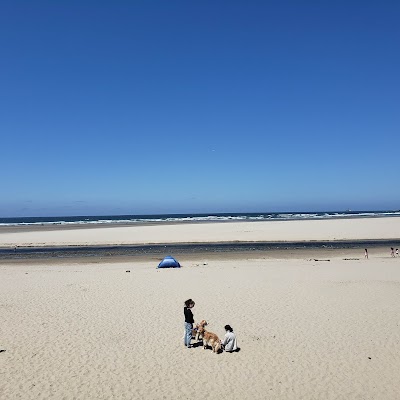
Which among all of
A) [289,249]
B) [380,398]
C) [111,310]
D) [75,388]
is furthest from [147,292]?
[289,249]

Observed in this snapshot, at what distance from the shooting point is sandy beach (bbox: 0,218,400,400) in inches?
387

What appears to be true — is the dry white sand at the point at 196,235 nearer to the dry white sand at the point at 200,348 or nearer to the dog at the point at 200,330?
the dry white sand at the point at 200,348

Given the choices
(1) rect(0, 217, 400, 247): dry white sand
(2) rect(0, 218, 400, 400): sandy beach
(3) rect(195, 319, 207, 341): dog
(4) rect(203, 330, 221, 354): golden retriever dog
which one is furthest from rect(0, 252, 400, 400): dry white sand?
(1) rect(0, 217, 400, 247): dry white sand

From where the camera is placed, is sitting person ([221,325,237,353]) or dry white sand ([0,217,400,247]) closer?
sitting person ([221,325,237,353])

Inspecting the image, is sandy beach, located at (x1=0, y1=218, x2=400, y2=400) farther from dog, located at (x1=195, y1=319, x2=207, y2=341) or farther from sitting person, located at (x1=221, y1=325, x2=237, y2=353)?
dog, located at (x1=195, y1=319, x2=207, y2=341)

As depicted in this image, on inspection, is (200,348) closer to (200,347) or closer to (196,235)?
(200,347)

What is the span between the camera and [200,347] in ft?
41.4

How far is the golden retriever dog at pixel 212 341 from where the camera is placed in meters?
12.0

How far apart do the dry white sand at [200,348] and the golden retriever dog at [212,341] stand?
24 cm

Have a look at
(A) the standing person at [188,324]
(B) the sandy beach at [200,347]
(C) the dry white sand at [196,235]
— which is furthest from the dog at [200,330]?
(C) the dry white sand at [196,235]

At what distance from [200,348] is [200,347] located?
86 millimetres

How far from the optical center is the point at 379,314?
1592 centimetres

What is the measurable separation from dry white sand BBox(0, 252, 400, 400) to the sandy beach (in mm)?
48

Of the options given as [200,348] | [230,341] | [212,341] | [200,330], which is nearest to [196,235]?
[200,330]
